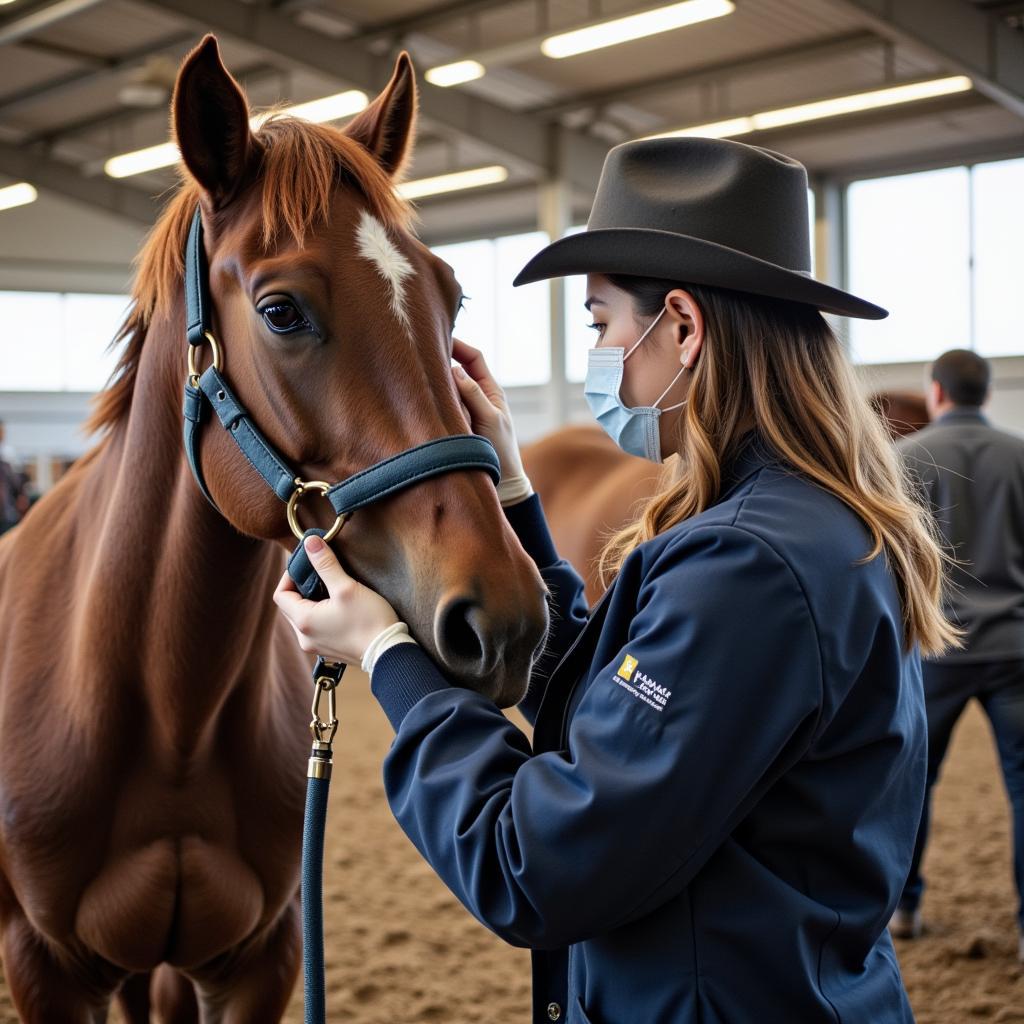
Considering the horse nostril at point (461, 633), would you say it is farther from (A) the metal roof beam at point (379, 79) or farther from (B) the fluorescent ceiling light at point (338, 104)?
(B) the fluorescent ceiling light at point (338, 104)

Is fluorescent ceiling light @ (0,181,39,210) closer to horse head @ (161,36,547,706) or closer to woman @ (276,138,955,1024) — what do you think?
horse head @ (161,36,547,706)

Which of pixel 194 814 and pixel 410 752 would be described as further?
pixel 194 814

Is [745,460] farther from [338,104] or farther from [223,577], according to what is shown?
[338,104]

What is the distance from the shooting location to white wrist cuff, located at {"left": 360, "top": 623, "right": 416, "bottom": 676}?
1.13 m

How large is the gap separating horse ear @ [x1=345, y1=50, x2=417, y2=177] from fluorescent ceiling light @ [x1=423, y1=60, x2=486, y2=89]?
8.08 metres

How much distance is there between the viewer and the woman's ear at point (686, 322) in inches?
45.9

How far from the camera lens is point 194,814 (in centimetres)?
172

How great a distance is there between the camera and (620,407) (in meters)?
1.28

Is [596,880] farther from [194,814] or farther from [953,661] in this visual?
[953,661]

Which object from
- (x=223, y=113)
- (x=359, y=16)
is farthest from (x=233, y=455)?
(x=359, y=16)

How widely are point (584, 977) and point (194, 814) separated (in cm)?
84

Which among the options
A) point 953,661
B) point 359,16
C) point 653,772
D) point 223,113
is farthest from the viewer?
point 359,16

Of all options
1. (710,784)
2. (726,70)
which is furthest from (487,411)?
(726,70)

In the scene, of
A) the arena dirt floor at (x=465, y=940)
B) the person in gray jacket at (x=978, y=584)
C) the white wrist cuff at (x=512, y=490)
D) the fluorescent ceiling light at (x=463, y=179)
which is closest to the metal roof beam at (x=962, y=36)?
the person in gray jacket at (x=978, y=584)
